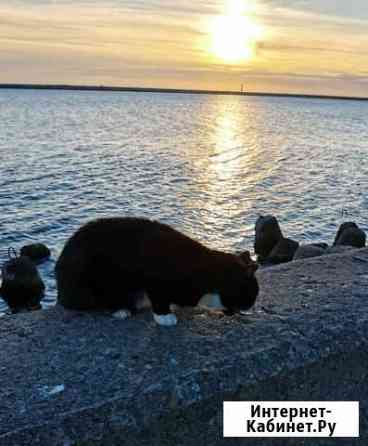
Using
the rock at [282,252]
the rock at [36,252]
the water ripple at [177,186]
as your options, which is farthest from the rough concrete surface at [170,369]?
the rock at [36,252]

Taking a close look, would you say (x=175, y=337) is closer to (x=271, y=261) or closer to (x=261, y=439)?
(x=261, y=439)

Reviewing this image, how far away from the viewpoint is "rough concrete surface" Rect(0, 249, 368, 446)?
3930mm

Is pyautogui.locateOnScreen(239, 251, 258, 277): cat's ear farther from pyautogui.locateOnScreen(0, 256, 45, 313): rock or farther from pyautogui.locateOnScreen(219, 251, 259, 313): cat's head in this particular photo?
pyautogui.locateOnScreen(0, 256, 45, 313): rock

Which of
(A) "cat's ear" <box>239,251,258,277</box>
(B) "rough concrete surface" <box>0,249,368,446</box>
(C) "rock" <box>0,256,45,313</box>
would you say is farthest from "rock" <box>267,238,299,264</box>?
(A) "cat's ear" <box>239,251,258,277</box>

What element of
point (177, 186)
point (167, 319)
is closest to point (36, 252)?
point (167, 319)

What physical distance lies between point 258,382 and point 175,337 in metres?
0.95

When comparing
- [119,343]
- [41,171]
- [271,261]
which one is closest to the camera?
[119,343]

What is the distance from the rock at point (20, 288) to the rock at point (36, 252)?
12.2 ft

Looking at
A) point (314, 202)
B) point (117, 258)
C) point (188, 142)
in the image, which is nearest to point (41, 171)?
point (314, 202)

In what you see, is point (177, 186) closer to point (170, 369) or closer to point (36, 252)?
point (36, 252)

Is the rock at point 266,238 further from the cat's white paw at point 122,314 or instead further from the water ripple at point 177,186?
the cat's white paw at point 122,314

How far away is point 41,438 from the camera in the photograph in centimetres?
373

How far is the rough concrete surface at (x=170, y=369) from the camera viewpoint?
155 inches

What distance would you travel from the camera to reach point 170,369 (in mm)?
4461
